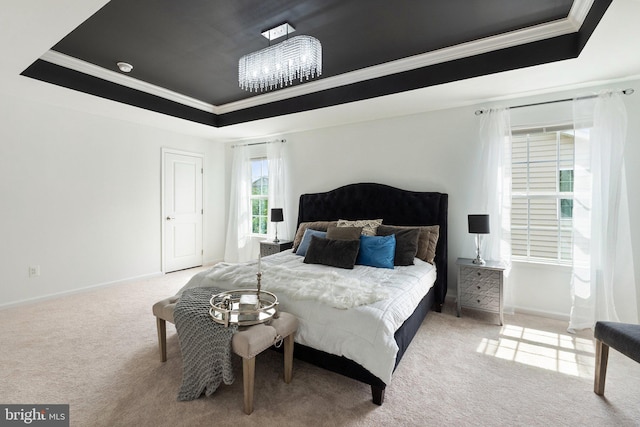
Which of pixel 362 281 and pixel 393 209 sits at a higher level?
pixel 393 209

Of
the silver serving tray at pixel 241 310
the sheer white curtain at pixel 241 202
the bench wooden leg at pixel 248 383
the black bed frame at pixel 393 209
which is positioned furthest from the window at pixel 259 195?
the bench wooden leg at pixel 248 383

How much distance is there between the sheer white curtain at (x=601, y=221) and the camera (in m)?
2.75

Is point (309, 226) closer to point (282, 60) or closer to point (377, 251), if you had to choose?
point (377, 251)

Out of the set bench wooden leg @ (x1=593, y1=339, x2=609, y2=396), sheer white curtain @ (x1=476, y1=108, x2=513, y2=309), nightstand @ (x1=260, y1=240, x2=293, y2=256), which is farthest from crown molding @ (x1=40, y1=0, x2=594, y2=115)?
bench wooden leg @ (x1=593, y1=339, x2=609, y2=396)

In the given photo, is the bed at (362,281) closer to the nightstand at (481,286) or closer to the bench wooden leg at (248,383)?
the nightstand at (481,286)

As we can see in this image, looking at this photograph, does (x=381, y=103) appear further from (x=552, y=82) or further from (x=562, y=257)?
(x=562, y=257)

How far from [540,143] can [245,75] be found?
3260mm

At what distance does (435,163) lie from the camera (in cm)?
371

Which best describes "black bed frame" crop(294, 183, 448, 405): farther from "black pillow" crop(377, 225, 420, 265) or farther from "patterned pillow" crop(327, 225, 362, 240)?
"patterned pillow" crop(327, 225, 362, 240)

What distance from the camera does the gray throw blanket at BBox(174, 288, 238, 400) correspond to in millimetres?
1743

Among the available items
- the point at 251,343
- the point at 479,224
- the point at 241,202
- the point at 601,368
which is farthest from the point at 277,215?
the point at 601,368

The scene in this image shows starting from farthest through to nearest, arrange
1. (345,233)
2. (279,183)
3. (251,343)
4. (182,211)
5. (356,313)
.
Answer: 1. (182,211)
2. (279,183)
3. (345,233)
4. (356,313)
5. (251,343)

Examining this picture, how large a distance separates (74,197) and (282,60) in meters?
3.42

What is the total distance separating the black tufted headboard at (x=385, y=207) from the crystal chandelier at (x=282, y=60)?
6.32 feet
